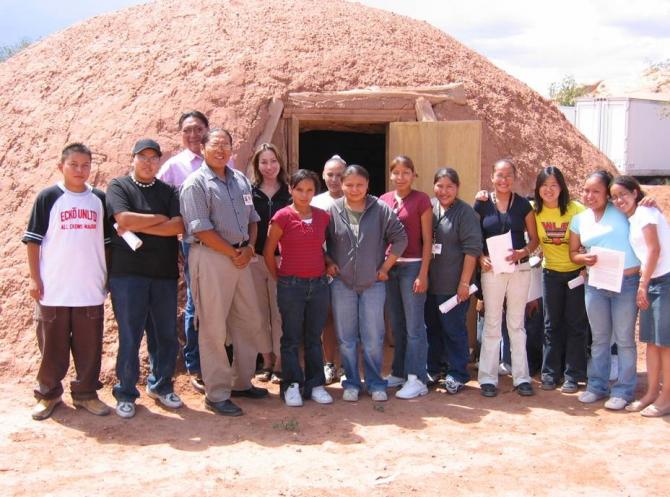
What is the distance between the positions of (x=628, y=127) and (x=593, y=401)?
15.2 metres

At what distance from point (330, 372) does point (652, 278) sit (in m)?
2.33

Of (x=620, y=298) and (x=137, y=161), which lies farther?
(x=620, y=298)

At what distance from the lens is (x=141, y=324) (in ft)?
15.2

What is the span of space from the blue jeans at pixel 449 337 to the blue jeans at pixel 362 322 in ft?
1.68

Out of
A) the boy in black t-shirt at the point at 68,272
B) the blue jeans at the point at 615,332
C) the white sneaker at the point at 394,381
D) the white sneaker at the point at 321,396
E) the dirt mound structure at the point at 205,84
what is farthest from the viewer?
the dirt mound structure at the point at 205,84

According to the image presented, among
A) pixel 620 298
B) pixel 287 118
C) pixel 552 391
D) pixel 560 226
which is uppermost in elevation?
pixel 287 118

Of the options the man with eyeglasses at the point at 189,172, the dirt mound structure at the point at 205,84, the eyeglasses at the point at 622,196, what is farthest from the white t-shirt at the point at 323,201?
the eyeglasses at the point at 622,196

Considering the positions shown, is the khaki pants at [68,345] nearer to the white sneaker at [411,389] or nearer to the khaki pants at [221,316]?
the khaki pants at [221,316]

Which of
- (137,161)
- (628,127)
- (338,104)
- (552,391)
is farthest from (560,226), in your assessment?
(628,127)

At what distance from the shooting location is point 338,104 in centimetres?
634

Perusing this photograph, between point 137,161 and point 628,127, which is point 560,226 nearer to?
point 137,161

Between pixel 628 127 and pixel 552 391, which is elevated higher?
pixel 628 127

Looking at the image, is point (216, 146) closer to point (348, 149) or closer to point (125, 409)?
point (125, 409)

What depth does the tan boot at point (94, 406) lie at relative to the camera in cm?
470
